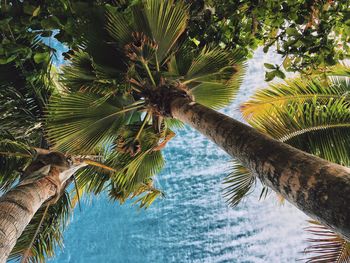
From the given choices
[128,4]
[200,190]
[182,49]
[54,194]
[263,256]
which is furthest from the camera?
[200,190]

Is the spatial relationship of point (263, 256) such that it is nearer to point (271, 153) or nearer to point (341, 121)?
point (341, 121)

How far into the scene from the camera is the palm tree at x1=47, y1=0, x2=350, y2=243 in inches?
135

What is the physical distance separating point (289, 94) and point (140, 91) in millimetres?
1831

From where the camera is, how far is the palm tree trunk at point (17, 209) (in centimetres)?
242

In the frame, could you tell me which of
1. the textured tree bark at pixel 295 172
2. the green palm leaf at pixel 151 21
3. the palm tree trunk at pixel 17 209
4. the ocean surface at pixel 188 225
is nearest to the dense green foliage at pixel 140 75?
the green palm leaf at pixel 151 21

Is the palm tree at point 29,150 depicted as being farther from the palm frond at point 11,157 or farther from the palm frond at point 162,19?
the palm frond at point 162,19

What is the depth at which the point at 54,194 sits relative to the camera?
3.70m

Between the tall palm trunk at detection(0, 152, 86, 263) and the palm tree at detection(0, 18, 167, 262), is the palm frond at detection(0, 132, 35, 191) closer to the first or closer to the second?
the palm tree at detection(0, 18, 167, 262)

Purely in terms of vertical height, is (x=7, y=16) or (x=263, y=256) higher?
(x=7, y=16)

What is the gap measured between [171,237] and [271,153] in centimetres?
1161

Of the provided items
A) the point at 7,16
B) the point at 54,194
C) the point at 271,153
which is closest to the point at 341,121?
the point at 271,153

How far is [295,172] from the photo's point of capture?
6.11 feet

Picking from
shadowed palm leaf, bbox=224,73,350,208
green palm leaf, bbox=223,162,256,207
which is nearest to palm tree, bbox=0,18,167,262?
green palm leaf, bbox=223,162,256,207

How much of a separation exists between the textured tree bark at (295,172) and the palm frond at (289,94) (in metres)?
1.89
